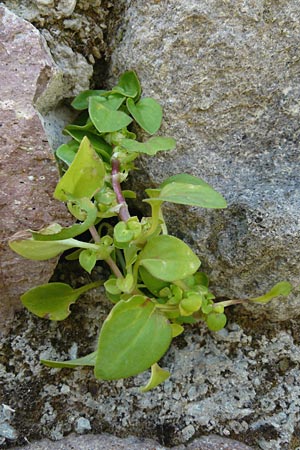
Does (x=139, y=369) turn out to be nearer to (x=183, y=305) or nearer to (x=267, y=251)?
(x=183, y=305)

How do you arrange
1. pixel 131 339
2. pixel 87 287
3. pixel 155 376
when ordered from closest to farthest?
pixel 131 339 < pixel 155 376 < pixel 87 287

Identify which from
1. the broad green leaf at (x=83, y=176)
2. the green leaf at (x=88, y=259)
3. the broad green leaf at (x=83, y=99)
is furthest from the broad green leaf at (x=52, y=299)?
the broad green leaf at (x=83, y=99)

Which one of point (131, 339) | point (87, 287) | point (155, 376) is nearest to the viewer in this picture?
point (131, 339)

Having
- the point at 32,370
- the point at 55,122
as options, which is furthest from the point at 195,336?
the point at 55,122

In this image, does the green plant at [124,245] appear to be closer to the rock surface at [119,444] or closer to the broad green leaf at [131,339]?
the broad green leaf at [131,339]

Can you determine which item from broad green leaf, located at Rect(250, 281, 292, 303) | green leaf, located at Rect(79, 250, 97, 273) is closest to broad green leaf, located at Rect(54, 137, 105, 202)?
green leaf, located at Rect(79, 250, 97, 273)

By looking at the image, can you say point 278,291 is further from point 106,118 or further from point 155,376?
point 106,118

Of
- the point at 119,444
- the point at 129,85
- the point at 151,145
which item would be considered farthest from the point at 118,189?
the point at 119,444
